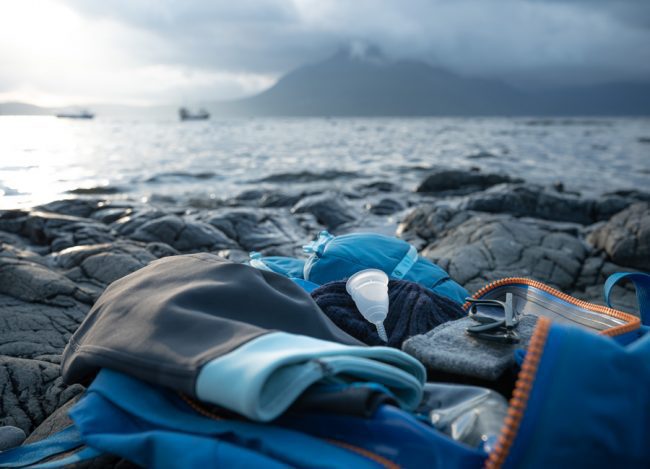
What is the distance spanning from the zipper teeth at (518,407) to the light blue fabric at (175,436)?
0.31m

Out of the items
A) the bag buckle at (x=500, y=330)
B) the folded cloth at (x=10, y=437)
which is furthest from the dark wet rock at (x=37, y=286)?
the bag buckle at (x=500, y=330)

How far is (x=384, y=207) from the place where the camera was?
33.2 ft

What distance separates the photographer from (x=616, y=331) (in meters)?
1.83

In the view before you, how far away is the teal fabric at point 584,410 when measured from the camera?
1.30m

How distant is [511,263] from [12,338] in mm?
4650

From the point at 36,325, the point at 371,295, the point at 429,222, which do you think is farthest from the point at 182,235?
the point at 371,295

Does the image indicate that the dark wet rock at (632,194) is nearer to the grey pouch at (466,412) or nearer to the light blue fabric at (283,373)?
the grey pouch at (466,412)

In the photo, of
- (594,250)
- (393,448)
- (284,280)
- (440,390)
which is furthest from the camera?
(594,250)

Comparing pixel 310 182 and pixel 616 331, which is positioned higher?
pixel 616 331

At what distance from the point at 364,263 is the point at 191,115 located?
3976 inches

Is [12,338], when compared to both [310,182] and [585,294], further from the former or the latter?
[310,182]

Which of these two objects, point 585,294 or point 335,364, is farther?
point 585,294

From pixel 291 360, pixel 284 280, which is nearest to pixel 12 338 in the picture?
pixel 284 280

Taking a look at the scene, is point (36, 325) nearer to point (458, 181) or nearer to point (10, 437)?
point (10, 437)
